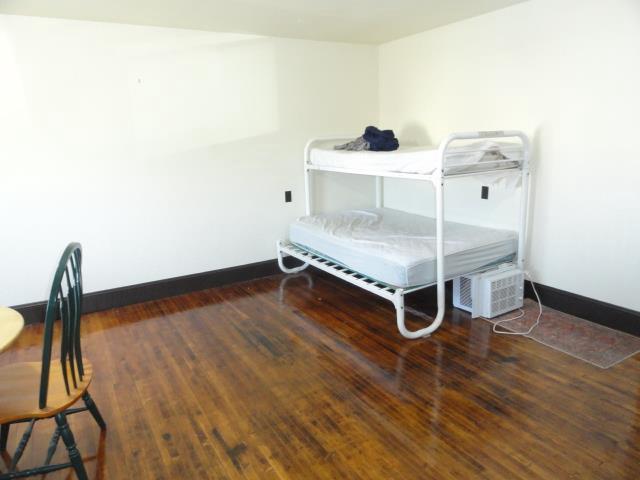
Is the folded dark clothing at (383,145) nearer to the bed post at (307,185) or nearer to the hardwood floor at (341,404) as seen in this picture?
the bed post at (307,185)

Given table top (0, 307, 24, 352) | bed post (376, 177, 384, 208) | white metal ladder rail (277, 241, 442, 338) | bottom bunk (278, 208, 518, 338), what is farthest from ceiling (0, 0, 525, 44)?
table top (0, 307, 24, 352)

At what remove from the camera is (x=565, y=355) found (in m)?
2.45

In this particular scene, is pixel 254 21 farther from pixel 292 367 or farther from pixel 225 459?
pixel 225 459

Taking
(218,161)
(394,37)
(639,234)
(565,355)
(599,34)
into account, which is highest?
(394,37)

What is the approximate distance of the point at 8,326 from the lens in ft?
4.75

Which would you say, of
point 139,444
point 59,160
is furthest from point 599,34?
point 59,160

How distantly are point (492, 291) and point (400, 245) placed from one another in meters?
0.66

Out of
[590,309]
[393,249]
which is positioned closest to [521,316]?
[590,309]

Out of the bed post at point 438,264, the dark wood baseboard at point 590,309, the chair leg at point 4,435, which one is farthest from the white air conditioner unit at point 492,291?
the chair leg at point 4,435

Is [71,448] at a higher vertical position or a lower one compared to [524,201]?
lower

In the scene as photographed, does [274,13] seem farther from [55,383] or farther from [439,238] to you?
[55,383]

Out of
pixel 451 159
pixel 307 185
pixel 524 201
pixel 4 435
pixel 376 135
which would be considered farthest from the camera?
pixel 307 185

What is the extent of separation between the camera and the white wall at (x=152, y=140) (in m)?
2.98

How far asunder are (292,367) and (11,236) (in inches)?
83.9
